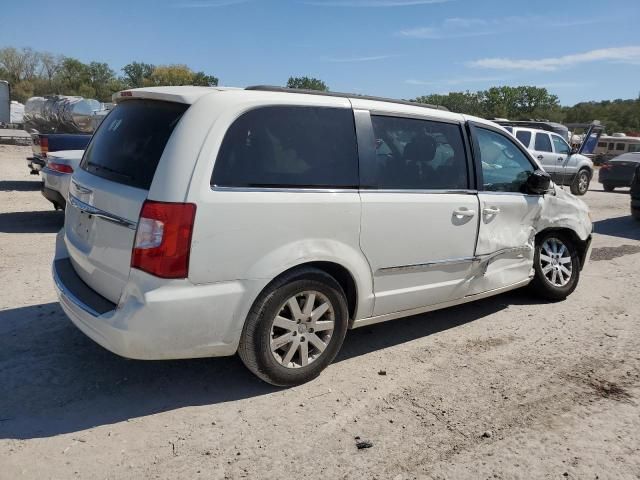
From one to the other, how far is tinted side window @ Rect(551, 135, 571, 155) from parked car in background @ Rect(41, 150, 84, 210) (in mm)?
13375

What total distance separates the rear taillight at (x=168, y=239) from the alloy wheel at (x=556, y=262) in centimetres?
384

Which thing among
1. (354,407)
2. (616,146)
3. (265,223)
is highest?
(616,146)

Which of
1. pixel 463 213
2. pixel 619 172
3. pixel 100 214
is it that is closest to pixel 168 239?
pixel 100 214

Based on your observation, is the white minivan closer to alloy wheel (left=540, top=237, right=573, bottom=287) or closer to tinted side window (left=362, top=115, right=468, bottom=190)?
tinted side window (left=362, top=115, right=468, bottom=190)

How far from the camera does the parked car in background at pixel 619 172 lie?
1772cm

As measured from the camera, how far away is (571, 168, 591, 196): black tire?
17031 millimetres

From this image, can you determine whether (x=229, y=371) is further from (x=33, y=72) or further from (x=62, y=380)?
(x=33, y=72)

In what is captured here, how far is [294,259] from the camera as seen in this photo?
3361 mm

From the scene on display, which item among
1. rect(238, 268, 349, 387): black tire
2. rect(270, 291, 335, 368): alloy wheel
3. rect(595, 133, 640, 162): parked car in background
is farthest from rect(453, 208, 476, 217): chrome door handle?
rect(595, 133, 640, 162): parked car in background

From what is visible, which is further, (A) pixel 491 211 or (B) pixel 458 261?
(A) pixel 491 211

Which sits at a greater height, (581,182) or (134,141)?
(134,141)

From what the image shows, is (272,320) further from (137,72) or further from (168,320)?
(137,72)

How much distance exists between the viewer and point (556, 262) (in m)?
5.63

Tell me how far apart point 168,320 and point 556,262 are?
4210mm
